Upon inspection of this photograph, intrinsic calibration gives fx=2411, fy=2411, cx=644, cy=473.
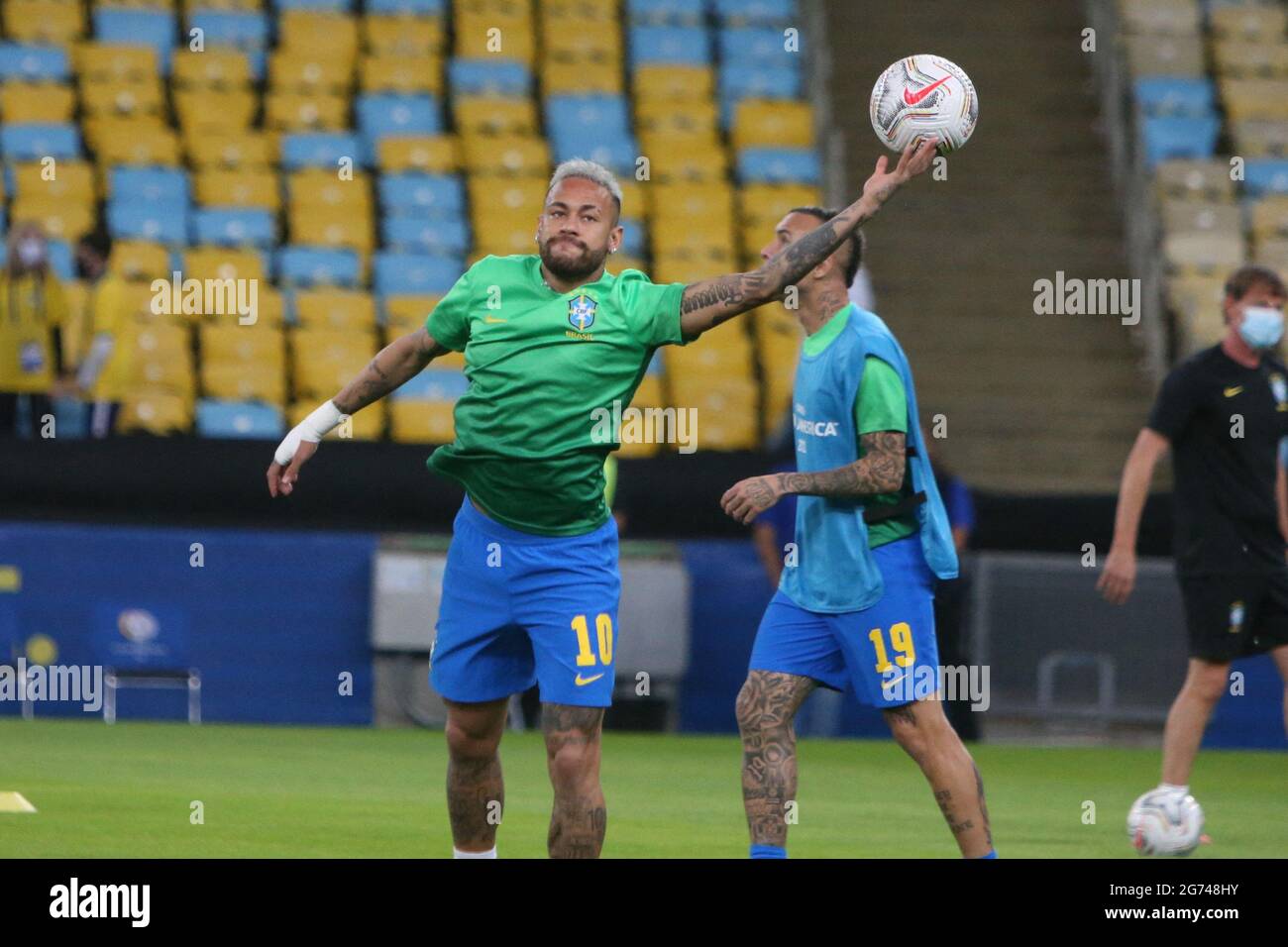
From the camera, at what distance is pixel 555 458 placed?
7629 millimetres

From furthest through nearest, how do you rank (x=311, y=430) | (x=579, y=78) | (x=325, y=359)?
(x=579, y=78) < (x=325, y=359) < (x=311, y=430)

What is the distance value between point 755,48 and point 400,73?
3.36 metres

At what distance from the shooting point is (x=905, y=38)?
2333 cm

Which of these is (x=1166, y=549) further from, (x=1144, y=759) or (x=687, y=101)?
(x=687, y=101)

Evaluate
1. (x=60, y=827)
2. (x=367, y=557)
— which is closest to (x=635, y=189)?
(x=367, y=557)

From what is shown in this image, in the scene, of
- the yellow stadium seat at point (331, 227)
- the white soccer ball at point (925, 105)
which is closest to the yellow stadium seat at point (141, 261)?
the yellow stadium seat at point (331, 227)

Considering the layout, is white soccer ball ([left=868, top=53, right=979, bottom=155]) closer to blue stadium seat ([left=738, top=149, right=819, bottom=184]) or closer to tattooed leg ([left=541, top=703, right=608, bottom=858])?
tattooed leg ([left=541, top=703, right=608, bottom=858])

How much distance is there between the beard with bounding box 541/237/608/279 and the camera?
7.62 meters

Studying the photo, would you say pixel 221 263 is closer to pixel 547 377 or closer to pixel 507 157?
pixel 507 157

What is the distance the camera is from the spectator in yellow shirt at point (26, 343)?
1630 cm

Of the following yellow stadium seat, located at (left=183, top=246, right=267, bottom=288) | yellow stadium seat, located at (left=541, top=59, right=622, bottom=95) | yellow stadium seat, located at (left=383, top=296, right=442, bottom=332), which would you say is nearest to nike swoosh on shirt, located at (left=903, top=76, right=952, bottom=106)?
yellow stadium seat, located at (left=383, top=296, right=442, bottom=332)

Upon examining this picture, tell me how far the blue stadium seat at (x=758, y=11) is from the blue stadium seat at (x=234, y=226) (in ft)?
17.8

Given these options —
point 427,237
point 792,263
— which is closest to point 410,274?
point 427,237

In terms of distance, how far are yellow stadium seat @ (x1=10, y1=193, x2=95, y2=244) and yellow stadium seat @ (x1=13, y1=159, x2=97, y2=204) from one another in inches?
1.6
